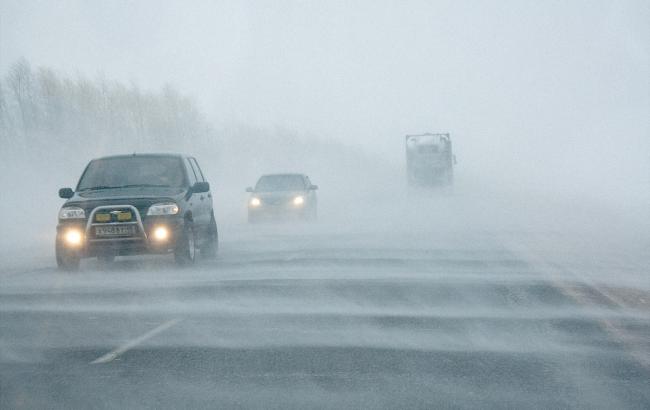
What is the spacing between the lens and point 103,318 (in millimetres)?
9555

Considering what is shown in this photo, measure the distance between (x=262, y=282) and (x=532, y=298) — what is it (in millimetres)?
3859

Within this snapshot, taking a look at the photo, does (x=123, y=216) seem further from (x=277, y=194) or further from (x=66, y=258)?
(x=277, y=194)

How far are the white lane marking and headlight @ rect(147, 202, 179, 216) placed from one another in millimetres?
5688

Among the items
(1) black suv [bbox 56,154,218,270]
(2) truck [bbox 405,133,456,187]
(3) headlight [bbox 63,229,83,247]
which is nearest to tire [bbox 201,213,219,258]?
(1) black suv [bbox 56,154,218,270]

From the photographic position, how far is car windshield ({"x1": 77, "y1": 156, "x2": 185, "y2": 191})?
15.9m

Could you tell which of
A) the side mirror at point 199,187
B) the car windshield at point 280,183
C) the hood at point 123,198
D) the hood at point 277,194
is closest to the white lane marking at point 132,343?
the hood at point 123,198

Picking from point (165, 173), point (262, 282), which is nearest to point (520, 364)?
point (262, 282)

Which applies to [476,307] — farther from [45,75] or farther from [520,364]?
[45,75]

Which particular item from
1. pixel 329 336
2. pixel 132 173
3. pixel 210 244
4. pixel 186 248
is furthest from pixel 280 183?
pixel 329 336

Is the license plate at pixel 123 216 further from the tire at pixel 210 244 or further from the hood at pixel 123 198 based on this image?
the tire at pixel 210 244

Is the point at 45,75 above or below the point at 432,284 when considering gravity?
above

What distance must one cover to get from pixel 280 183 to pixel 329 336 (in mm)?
23399

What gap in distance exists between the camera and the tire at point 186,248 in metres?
15.1

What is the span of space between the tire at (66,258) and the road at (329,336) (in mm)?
301
